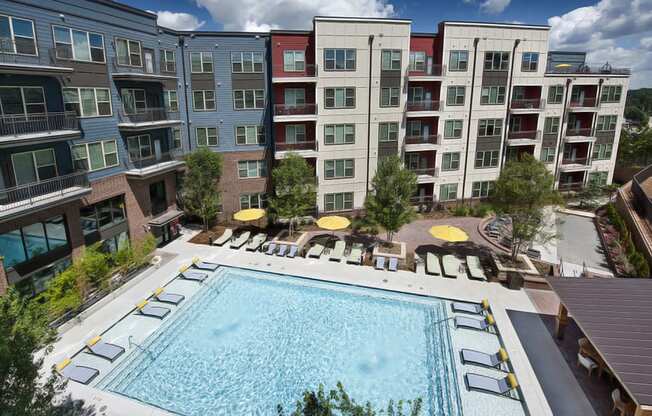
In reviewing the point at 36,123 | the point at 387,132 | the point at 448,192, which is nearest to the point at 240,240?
the point at 36,123

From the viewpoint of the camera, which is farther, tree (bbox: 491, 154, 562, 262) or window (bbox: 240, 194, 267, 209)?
window (bbox: 240, 194, 267, 209)

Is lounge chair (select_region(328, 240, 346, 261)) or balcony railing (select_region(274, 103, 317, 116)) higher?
balcony railing (select_region(274, 103, 317, 116))

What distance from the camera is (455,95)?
3038 cm

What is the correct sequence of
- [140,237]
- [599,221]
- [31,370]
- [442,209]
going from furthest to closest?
[442,209] → [599,221] → [140,237] → [31,370]

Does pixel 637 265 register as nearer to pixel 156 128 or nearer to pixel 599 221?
pixel 599 221

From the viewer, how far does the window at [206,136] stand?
28703 mm

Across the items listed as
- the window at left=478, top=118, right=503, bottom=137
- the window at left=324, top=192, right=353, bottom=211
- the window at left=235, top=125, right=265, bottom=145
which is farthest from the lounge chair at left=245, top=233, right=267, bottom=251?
the window at left=478, top=118, right=503, bottom=137

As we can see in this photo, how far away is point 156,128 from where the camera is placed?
25.1 metres

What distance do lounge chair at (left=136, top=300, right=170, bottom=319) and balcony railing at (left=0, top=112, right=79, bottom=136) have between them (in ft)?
32.1

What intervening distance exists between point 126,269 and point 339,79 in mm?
19756

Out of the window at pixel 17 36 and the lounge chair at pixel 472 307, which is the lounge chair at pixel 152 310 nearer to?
the window at pixel 17 36

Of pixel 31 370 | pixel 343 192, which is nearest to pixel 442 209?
pixel 343 192

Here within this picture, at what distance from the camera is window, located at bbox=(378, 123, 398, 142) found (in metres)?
29.5

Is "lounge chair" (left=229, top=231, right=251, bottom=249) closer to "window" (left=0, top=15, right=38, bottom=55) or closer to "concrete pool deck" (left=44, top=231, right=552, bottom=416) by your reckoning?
"concrete pool deck" (left=44, top=231, right=552, bottom=416)
